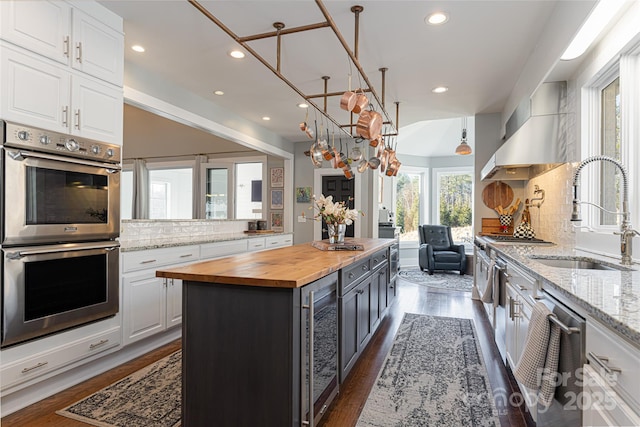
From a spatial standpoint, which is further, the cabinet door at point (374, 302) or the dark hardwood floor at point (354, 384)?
the cabinet door at point (374, 302)

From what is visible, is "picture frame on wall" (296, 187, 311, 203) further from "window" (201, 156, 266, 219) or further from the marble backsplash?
the marble backsplash

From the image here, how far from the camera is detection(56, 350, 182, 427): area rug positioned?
1.92 meters

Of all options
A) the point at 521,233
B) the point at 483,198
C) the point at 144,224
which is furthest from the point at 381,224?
the point at 144,224

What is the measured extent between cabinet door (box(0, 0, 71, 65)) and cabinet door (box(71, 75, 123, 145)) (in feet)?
0.63

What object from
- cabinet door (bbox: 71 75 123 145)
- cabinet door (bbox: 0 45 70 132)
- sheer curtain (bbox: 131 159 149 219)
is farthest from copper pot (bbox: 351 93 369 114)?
sheer curtain (bbox: 131 159 149 219)

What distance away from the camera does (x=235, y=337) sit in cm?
163

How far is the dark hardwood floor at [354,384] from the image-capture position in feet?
6.38

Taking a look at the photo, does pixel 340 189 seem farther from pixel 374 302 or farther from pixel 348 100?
pixel 348 100

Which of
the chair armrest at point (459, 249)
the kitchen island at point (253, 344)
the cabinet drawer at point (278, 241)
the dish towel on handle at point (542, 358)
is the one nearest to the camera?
the dish towel on handle at point (542, 358)

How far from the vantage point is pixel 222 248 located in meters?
4.07

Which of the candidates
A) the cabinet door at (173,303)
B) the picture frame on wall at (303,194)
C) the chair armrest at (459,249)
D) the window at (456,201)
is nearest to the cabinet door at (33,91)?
the cabinet door at (173,303)

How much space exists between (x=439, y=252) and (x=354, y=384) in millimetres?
5049

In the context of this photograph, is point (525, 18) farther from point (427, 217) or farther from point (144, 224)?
point (427, 217)

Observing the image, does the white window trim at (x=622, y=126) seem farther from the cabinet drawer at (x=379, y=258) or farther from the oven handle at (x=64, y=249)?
the oven handle at (x=64, y=249)
